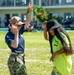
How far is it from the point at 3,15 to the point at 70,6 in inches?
470

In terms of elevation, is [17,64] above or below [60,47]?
below

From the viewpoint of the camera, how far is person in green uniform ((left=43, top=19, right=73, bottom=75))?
620cm

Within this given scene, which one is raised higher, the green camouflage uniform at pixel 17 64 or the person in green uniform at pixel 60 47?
the person in green uniform at pixel 60 47

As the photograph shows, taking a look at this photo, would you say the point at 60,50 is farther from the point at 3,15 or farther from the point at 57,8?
the point at 3,15

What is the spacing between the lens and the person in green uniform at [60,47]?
6.20 m

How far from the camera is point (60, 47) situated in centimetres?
627

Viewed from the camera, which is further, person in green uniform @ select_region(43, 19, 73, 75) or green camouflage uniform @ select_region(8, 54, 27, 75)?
green camouflage uniform @ select_region(8, 54, 27, 75)

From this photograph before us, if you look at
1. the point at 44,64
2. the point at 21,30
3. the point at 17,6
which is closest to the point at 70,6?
the point at 17,6

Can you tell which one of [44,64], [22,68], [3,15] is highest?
[22,68]

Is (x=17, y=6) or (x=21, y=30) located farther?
(x=17, y=6)

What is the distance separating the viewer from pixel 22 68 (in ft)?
22.1

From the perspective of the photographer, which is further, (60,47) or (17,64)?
(17,64)

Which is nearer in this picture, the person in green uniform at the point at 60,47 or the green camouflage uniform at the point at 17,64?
the person in green uniform at the point at 60,47

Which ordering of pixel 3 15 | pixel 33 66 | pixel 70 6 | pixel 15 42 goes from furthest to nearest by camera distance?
pixel 3 15
pixel 70 6
pixel 33 66
pixel 15 42
